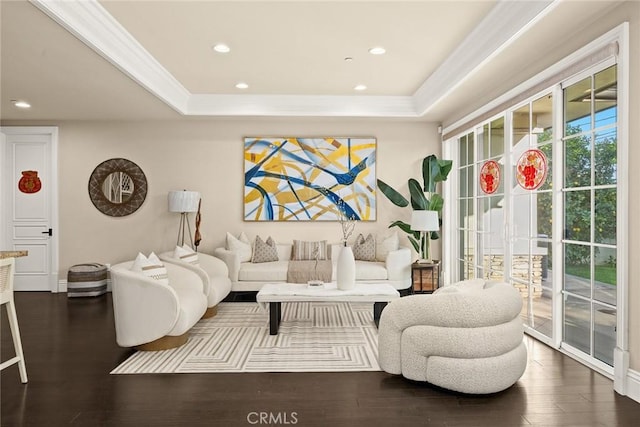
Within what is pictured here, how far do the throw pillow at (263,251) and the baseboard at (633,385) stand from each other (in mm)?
4355

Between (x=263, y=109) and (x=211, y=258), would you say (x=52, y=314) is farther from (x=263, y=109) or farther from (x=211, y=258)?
(x=263, y=109)

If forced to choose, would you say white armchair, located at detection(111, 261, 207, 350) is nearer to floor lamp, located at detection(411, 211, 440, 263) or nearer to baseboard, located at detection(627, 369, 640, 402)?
baseboard, located at detection(627, 369, 640, 402)

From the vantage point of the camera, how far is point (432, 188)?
6.39 meters

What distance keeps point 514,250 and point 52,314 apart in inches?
202

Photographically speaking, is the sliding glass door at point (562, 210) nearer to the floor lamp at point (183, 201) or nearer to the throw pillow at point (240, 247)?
the throw pillow at point (240, 247)

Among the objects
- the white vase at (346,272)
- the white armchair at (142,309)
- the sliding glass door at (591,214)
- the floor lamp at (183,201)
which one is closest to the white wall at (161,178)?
the floor lamp at (183,201)

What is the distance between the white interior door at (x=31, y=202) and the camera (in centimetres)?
660

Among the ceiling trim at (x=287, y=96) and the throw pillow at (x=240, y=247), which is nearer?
the ceiling trim at (x=287, y=96)

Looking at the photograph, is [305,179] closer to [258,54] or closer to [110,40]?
[258,54]

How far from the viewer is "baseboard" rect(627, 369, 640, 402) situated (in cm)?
273

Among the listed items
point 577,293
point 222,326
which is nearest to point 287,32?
point 222,326

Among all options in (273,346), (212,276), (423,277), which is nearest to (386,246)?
(423,277)

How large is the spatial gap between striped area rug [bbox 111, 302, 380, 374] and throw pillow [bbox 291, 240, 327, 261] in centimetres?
119

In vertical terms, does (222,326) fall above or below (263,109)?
below
